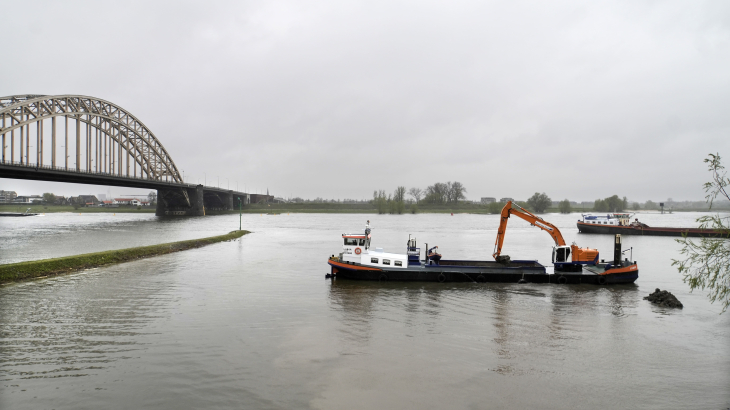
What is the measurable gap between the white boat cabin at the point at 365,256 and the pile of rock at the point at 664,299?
1350 cm

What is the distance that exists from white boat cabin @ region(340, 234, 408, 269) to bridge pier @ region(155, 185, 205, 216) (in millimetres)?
123131

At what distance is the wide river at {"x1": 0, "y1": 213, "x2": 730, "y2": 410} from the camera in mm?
10312

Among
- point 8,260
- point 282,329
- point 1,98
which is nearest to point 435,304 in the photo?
point 282,329

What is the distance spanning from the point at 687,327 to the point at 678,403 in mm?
8793

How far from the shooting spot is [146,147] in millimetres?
133250

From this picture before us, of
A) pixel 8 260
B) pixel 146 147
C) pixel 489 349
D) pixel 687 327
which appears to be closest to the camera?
pixel 489 349

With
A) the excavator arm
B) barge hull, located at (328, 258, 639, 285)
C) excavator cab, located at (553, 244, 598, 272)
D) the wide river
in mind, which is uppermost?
the excavator arm

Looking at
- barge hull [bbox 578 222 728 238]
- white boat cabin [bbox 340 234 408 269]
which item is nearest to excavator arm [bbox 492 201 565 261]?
white boat cabin [bbox 340 234 408 269]

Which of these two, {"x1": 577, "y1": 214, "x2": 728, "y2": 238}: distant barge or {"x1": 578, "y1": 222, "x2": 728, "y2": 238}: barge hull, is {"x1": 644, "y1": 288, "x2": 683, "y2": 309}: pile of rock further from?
{"x1": 577, "y1": 214, "x2": 728, "y2": 238}: distant barge

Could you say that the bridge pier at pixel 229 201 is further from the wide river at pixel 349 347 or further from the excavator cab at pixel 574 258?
the excavator cab at pixel 574 258

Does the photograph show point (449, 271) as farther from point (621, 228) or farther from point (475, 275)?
point (621, 228)

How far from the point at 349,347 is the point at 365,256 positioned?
40.1 ft

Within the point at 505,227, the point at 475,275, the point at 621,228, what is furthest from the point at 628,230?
the point at 475,275

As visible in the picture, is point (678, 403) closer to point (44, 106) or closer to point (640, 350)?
point (640, 350)
